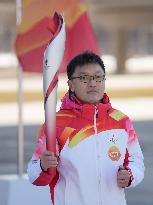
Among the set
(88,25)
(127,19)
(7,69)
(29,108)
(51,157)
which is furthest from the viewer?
(7,69)

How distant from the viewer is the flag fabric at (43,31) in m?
7.31

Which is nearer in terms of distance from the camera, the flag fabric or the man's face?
the man's face

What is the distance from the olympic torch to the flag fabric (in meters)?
3.73

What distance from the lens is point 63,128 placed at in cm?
353

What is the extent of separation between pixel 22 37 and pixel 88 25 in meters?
0.69

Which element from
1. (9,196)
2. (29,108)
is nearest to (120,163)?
(9,196)

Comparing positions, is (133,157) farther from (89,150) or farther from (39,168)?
(39,168)

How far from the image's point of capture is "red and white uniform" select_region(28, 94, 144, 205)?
3.47 meters

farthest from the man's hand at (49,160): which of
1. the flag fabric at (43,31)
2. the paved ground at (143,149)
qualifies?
the paved ground at (143,149)

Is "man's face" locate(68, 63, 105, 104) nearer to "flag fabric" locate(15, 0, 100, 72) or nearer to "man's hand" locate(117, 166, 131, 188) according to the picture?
"man's hand" locate(117, 166, 131, 188)

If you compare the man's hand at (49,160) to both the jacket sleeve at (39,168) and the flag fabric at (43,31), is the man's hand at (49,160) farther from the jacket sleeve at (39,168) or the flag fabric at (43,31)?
the flag fabric at (43,31)

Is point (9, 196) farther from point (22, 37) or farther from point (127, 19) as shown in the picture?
point (127, 19)

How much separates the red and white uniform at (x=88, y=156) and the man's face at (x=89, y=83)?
0.04m

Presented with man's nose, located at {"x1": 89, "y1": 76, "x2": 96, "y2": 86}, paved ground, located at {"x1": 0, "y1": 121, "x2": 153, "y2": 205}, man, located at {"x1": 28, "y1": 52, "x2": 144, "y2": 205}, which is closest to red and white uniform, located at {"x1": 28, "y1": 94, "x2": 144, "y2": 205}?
man, located at {"x1": 28, "y1": 52, "x2": 144, "y2": 205}
